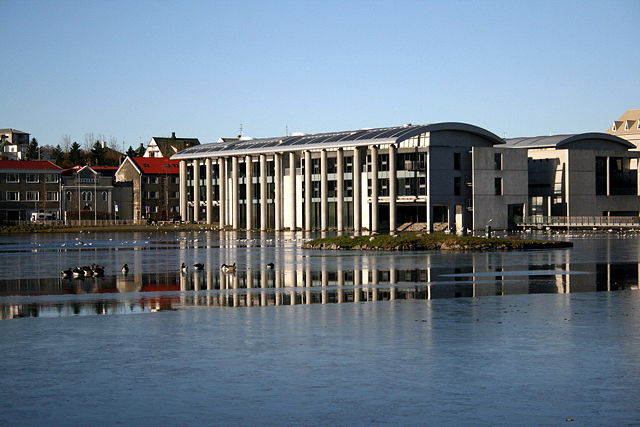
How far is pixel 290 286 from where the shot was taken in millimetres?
36438

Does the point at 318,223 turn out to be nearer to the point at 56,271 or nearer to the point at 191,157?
the point at 191,157

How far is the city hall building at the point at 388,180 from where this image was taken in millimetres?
114500

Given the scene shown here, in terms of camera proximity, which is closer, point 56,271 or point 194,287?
point 194,287

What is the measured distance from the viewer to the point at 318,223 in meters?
131

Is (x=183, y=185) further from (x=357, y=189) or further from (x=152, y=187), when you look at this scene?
(x=357, y=189)

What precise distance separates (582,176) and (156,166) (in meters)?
84.5

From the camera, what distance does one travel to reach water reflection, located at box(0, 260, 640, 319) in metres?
30.5

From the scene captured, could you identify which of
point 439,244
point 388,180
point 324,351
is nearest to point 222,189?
point 388,180

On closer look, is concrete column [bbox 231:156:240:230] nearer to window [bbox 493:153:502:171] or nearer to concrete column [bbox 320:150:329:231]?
concrete column [bbox 320:150:329:231]

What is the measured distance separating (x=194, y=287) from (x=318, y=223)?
9499 cm

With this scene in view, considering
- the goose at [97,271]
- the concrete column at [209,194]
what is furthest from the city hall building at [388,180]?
the goose at [97,271]

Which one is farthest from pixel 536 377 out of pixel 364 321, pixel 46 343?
pixel 46 343

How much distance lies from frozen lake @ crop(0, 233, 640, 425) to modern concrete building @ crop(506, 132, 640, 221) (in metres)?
83.0

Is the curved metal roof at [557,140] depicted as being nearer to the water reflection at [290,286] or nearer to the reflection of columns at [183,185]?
the reflection of columns at [183,185]
